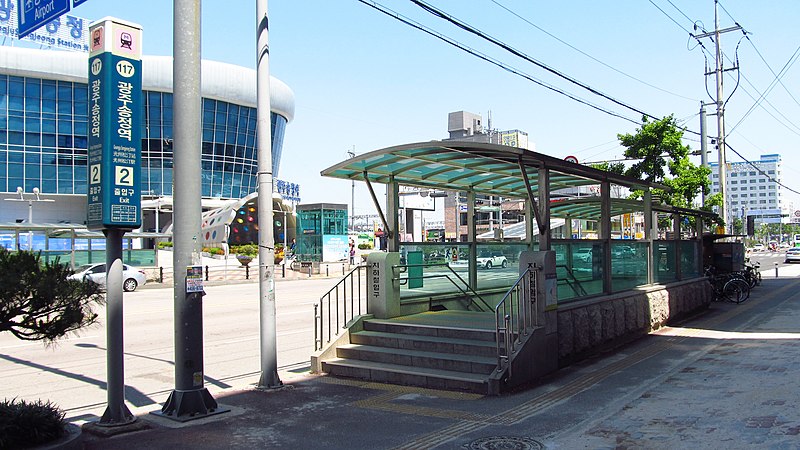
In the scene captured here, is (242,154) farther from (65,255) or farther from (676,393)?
(676,393)

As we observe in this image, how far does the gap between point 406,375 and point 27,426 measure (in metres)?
4.53

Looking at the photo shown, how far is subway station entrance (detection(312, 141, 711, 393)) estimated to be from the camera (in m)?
8.80

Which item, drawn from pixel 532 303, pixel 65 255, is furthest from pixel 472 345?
pixel 65 255

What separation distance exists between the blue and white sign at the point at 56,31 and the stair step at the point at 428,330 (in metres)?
56.8

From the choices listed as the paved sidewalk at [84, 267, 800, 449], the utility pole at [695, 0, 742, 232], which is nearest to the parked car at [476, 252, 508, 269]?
the paved sidewalk at [84, 267, 800, 449]

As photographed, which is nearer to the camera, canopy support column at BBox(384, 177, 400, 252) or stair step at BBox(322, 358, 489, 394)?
stair step at BBox(322, 358, 489, 394)

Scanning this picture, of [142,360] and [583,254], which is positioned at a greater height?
[583,254]

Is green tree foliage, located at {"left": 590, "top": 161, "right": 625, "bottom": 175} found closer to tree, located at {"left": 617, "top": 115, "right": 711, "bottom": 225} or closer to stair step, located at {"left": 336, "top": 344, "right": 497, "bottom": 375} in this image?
tree, located at {"left": 617, "top": 115, "right": 711, "bottom": 225}

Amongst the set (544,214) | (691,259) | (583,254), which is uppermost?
(544,214)

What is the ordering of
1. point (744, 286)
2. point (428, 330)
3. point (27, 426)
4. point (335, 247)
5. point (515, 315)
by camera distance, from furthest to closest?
point (335, 247) < point (744, 286) < point (428, 330) < point (515, 315) < point (27, 426)

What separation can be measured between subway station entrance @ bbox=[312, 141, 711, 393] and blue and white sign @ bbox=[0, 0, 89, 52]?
2186 inches

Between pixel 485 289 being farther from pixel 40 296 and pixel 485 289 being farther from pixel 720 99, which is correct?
pixel 720 99

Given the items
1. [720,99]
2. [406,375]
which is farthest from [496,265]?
[720,99]

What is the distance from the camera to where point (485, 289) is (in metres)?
13.1
